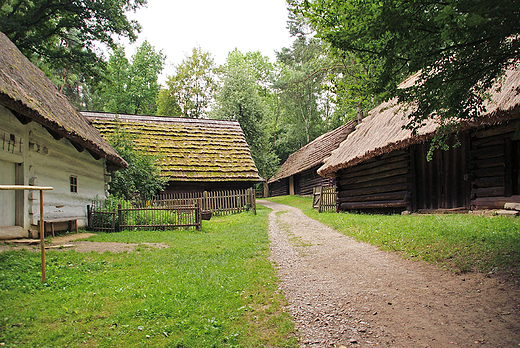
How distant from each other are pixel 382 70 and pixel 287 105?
37.2 metres

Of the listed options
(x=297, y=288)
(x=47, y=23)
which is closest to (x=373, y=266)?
(x=297, y=288)

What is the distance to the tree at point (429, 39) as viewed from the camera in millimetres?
3680

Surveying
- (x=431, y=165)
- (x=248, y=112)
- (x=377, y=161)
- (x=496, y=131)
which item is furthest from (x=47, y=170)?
(x=248, y=112)

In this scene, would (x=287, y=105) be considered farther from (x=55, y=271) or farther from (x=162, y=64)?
(x=55, y=271)

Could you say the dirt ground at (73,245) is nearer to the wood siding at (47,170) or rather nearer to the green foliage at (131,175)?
the wood siding at (47,170)

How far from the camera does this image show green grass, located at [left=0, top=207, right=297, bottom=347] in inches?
136

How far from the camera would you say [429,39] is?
4.33 metres

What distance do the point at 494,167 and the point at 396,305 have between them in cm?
760

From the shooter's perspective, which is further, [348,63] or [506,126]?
[348,63]

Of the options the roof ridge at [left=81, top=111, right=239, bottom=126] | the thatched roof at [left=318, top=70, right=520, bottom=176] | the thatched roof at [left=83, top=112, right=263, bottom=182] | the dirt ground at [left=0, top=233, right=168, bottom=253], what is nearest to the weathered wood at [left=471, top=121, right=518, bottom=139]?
the thatched roof at [left=318, top=70, right=520, bottom=176]

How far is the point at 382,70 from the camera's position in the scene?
203 inches

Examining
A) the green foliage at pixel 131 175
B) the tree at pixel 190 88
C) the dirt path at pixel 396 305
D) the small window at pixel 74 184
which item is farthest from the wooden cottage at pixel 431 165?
the tree at pixel 190 88

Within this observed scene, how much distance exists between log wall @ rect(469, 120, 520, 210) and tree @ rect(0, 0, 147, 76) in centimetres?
1598

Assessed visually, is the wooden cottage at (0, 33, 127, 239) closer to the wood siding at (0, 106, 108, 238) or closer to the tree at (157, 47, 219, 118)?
the wood siding at (0, 106, 108, 238)
